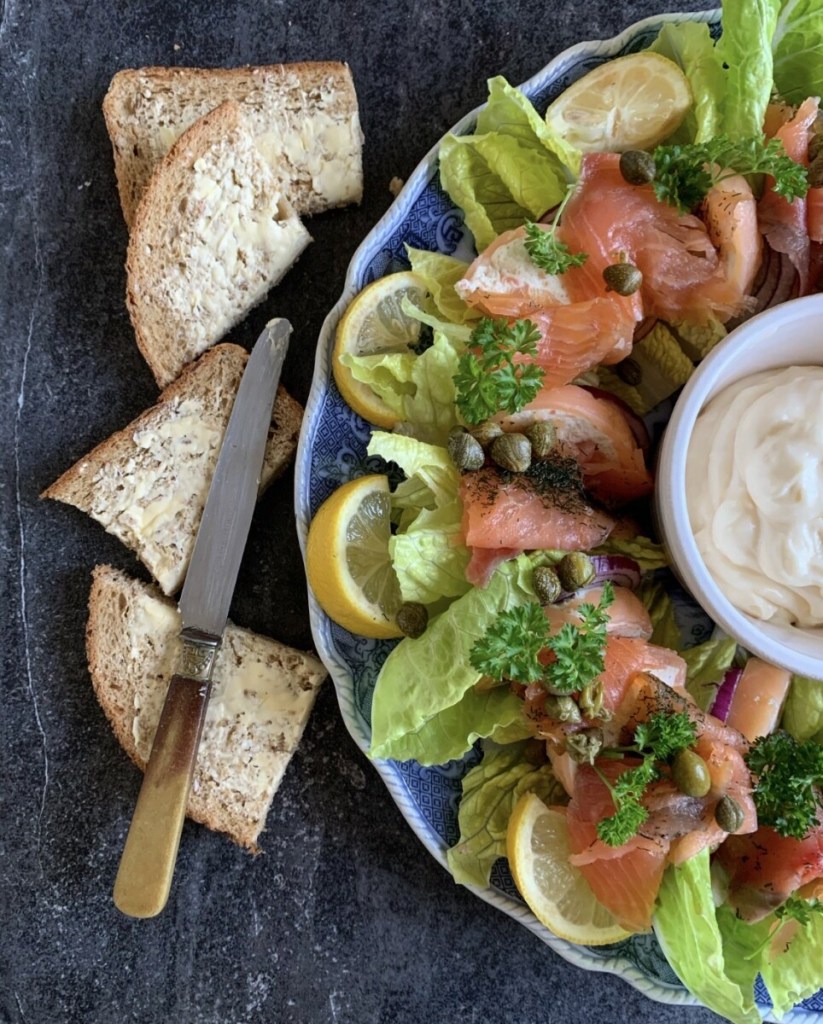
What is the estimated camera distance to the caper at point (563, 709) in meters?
1.63

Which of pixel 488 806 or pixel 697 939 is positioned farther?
→ pixel 488 806

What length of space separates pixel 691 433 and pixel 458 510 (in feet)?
1.58

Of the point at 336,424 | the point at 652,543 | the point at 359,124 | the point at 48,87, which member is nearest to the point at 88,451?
the point at 336,424

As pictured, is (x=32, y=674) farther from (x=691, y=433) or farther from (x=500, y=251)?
(x=691, y=433)

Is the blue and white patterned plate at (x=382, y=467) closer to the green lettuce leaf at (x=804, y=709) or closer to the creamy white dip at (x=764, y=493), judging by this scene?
the green lettuce leaf at (x=804, y=709)

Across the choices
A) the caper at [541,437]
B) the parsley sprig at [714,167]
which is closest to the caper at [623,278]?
the parsley sprig at [714,167]

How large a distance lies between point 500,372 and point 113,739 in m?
1.30

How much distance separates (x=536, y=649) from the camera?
159cm

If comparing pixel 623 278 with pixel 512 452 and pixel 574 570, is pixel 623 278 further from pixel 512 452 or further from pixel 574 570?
pixel 574 570

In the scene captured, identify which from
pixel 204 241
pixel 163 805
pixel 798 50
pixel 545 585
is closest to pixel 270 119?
pixel 204 241

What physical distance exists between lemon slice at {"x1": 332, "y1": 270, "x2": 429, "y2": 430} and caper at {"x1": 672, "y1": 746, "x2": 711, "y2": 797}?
0.85 meters

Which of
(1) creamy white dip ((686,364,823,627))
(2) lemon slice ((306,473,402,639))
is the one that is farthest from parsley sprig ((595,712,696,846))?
(2) lemon slice ((306,473,402,639))

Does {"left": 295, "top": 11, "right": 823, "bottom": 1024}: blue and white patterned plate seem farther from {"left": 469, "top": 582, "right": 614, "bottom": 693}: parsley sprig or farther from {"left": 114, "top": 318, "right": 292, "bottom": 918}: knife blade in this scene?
{"left": 469, "top": 582, "right": 614, "bottom": 693}: parsley sprig

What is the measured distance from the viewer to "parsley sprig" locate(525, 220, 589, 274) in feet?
5.46
